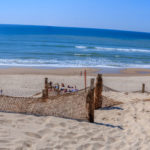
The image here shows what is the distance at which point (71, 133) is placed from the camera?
5836 mm

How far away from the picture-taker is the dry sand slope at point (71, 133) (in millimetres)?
5062

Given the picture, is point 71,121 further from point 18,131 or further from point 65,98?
point 65,98

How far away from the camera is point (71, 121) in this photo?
21.9ft

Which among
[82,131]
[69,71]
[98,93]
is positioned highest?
[69,71]

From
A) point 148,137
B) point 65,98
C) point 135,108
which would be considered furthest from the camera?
point 65,98

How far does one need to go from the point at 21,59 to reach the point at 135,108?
1022 inches

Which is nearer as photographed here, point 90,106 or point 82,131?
point 82,131

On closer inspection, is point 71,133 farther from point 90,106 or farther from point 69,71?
point 69,71

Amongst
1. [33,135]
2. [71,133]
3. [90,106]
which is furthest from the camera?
[90,106]

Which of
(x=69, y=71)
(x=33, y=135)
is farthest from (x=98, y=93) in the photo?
(x=69, y=71)

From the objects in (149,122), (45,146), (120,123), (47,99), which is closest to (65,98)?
(47,99)

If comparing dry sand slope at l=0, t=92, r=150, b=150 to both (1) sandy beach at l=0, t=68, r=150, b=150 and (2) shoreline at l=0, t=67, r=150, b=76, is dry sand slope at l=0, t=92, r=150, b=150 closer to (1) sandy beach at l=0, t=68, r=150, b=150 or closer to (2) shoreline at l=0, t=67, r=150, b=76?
(1) sandy beach at l=0, t=68, r=150, b=150

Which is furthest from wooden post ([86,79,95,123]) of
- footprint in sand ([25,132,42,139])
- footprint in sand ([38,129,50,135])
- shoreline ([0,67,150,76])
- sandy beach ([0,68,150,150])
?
shoreline ([0,67,150,76])

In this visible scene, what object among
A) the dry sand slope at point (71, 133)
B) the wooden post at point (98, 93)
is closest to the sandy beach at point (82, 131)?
the dry sand slope at point (71, 133)
